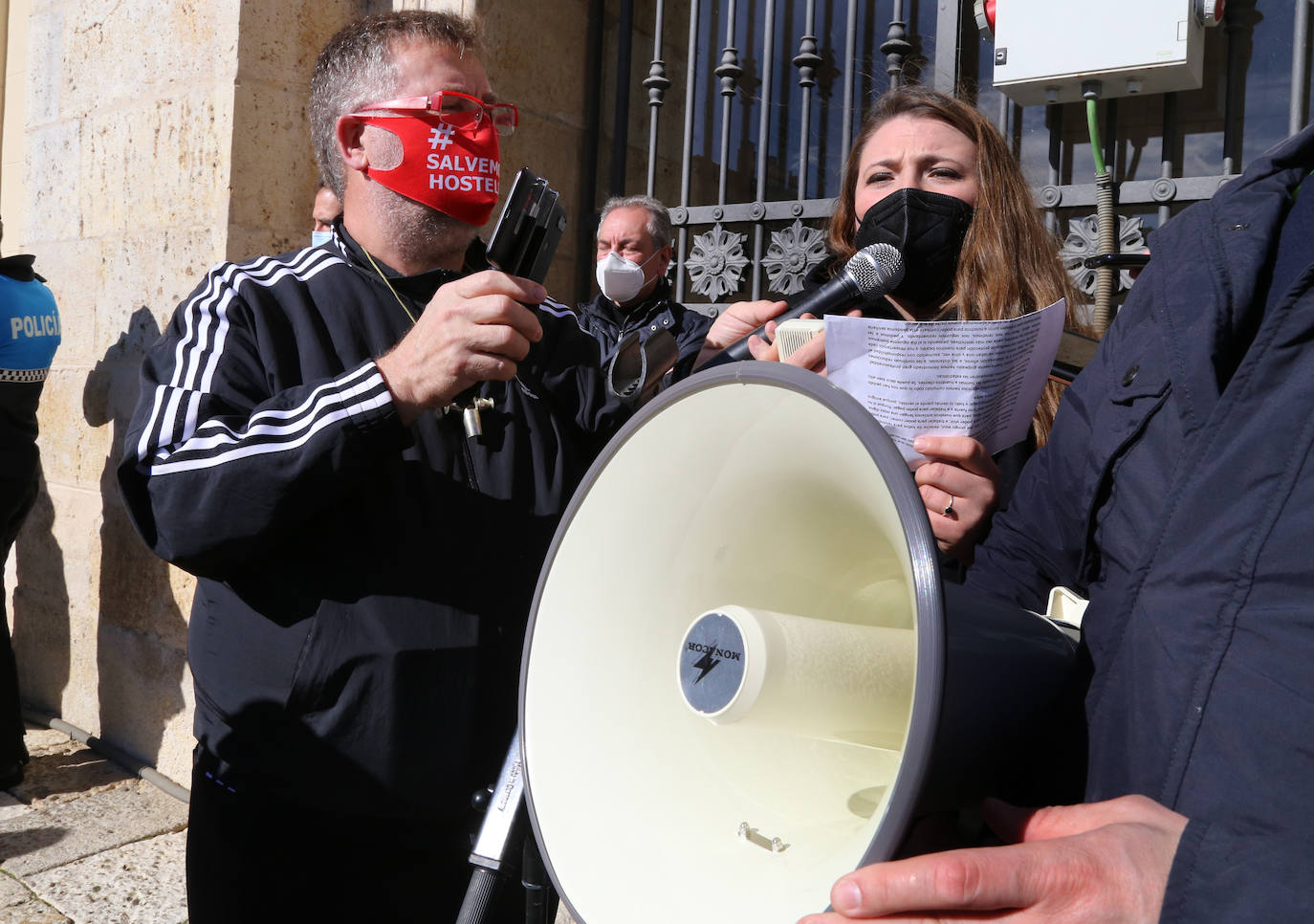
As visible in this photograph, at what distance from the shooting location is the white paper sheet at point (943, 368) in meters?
1.16

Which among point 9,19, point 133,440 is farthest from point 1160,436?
point 9,19

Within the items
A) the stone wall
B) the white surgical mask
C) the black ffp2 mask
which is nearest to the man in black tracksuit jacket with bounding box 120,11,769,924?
the black ffp2 mask

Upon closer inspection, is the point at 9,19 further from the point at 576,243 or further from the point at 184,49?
the point at 576,243

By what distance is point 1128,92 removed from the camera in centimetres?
267

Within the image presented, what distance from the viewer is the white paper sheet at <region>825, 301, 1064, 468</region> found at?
3.82ft

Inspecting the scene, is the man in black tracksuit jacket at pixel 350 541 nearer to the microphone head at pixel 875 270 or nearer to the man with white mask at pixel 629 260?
the microphone head at pixel 875 270

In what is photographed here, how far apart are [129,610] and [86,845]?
90cm

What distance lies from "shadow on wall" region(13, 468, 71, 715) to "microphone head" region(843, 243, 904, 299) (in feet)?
12.8

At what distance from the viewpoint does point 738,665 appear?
0.97 meters

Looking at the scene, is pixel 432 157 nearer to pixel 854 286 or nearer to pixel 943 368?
pixel 854 286

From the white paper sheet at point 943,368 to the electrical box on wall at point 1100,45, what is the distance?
165 centimetres

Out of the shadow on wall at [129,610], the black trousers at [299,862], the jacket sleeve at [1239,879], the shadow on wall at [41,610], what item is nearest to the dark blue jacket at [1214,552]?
the jacket sleeve at [1239,879]

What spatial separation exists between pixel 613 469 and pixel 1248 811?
635mm

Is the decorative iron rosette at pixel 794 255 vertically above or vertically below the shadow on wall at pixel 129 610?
above
